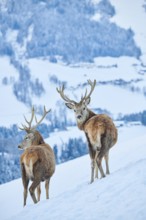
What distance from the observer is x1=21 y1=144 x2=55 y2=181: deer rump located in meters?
19.0

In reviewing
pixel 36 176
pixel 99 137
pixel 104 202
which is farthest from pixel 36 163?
pixel 104 202

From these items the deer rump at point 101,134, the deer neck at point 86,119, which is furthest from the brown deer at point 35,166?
the deer rump at point 101,134

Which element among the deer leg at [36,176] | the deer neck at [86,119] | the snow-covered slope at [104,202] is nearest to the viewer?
the snow-covered slope at [104,202]

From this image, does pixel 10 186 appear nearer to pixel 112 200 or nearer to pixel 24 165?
pixel 24 165

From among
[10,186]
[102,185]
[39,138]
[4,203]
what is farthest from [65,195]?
[10,186]

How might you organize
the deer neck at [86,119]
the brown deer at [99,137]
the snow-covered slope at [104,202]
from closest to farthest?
the snow-covered slope at [104,202] < the brown deer at [99,137] < the deer neck at [86,119]

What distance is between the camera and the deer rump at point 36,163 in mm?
18953

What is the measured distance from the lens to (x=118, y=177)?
15.5 m

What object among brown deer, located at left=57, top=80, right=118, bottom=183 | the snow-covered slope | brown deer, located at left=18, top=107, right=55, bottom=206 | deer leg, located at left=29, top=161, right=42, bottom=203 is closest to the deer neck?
brown deer, located at left=57, top=80, right=118, bottom=183

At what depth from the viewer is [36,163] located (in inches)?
748

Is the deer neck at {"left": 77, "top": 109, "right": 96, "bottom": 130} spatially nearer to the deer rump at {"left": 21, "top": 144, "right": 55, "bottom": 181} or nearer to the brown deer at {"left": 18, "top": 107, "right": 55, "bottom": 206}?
the brown deer at {"left": 18, "top": 107, "right": 55, "bottom": 206}

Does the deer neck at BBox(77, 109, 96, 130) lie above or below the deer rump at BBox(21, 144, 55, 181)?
above

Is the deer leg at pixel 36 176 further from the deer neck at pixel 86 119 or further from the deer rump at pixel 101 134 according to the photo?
the deer neck at pixel 86 119

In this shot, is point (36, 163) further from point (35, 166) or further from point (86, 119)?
point (86, 119)
